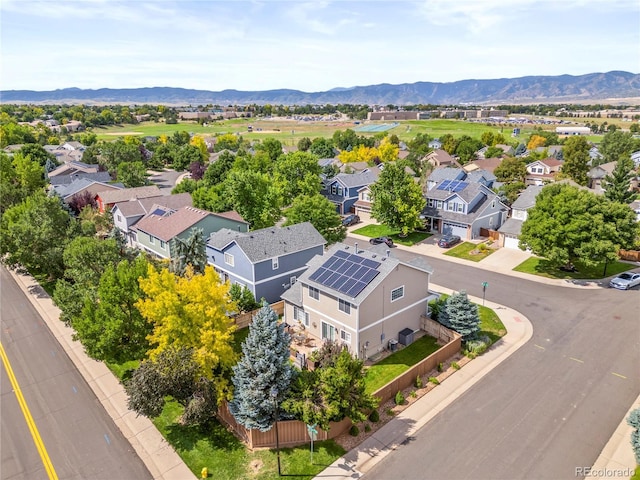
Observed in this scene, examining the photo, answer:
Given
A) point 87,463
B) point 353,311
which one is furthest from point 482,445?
point 87,463

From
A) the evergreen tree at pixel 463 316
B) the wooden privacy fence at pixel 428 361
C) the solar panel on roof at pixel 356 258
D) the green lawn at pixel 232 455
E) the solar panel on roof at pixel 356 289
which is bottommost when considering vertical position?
the green lawn at pixel 232 455

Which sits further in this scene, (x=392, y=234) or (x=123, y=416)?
(x=392, y=234)

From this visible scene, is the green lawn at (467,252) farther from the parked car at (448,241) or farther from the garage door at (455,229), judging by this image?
the garage door at (455,229)

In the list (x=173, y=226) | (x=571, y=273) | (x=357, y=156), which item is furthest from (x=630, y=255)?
(x=357, y=156)

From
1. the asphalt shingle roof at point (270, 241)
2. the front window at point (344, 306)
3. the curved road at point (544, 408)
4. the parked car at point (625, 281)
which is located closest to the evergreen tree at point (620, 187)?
the parked car at point (625, 281)

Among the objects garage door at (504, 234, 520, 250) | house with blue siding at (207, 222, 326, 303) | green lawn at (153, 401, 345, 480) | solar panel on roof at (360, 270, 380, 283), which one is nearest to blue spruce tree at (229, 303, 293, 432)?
green lawn at (153, 401, 345, 480)

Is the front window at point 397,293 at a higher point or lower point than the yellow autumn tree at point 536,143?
Result: lower

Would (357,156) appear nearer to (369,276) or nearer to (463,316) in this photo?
(463,316)
